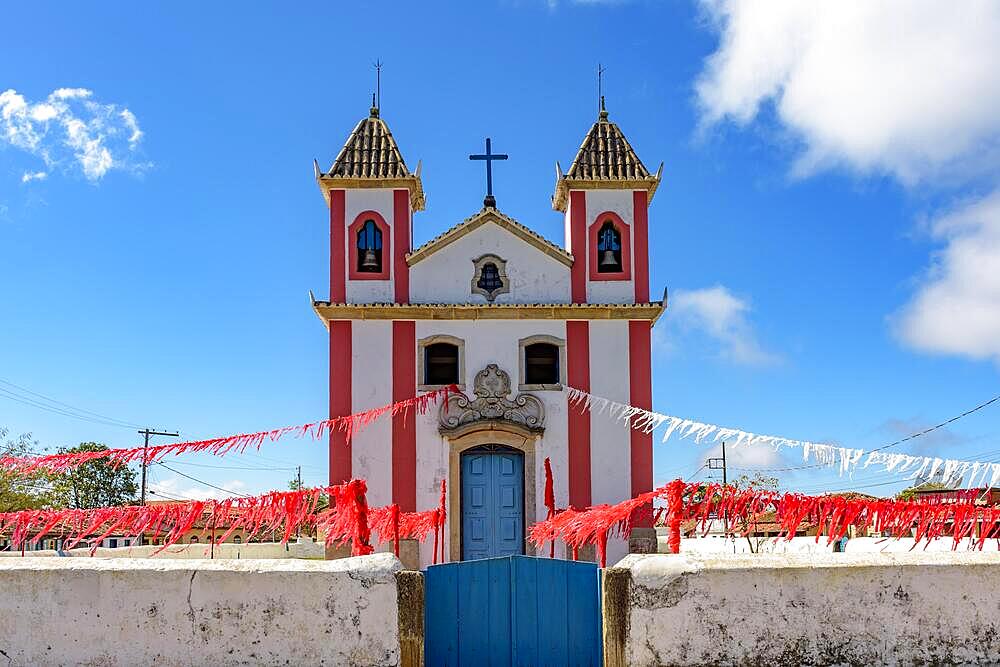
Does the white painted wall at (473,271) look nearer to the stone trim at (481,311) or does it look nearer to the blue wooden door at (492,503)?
the stone trim at (481,311)

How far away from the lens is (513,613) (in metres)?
6.46

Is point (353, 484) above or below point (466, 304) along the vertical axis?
below

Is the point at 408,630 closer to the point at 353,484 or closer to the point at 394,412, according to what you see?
the point at 353,484

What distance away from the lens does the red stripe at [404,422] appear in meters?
16.3

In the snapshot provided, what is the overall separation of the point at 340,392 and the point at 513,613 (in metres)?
10.6

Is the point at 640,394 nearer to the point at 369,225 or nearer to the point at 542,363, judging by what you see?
the point at 542,363

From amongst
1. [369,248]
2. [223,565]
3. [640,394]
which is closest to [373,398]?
[369,248]

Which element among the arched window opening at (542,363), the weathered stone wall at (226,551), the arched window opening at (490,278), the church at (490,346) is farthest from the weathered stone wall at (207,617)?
the arched window opening at (490,278)

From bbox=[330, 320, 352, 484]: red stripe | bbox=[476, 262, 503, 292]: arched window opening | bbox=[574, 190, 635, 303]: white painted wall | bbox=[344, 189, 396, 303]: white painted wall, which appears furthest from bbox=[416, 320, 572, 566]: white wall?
bbox=[330, 320, 352, 484]: red stripe

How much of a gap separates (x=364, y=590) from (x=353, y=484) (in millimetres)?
3669

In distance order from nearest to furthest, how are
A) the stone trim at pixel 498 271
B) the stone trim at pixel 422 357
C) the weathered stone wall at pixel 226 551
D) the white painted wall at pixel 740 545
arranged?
the stone trim at pixel 422 357 < the stone trim at pixel 498 271 < the white painted wall at pixel 740 545 < the weathered stone wall at pixel 226 551

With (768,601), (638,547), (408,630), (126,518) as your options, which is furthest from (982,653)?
(638,547)

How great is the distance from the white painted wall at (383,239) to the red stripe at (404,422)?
2.33 feet

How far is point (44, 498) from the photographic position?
127 ft
